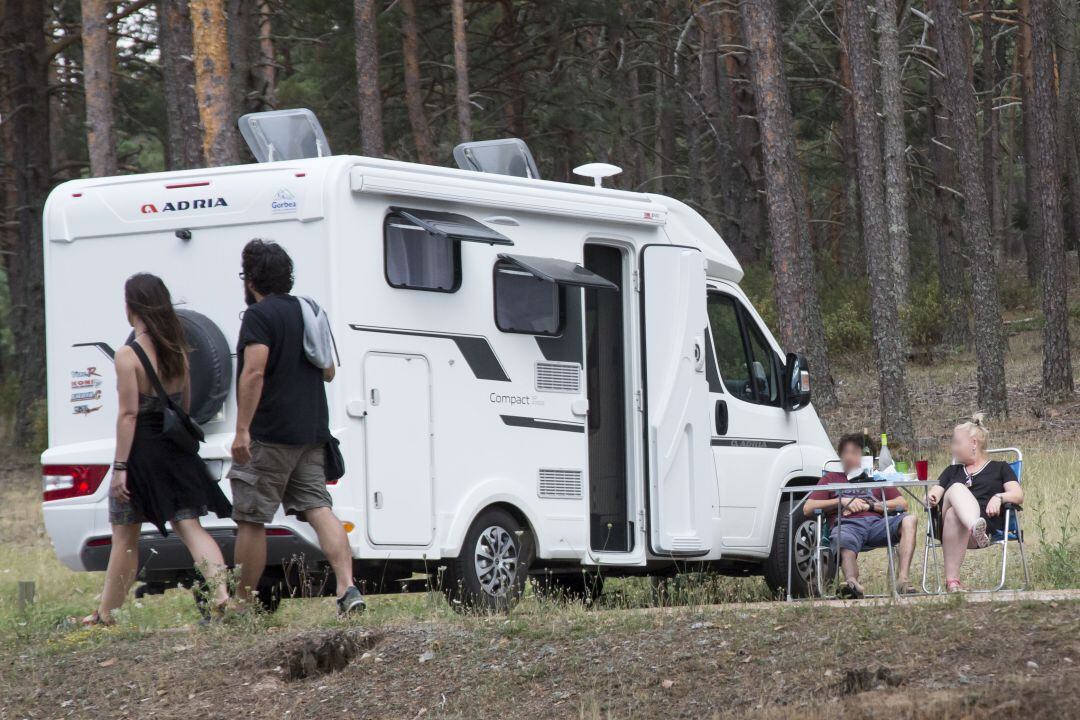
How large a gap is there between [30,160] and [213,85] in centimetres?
A: 1086

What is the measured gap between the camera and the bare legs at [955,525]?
26.1 ft

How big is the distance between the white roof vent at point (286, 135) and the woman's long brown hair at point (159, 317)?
156 centimetres

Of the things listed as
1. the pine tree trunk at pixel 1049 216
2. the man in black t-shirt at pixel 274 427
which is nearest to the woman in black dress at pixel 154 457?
the man in black t-shirt at pixel 274 427

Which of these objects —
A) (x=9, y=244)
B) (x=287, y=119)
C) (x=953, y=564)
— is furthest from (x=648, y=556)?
(x=9, y=244)

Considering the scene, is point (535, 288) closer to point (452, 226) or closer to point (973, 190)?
point (452, 226)

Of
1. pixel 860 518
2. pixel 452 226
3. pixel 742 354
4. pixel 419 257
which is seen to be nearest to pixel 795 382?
pixel 742 354

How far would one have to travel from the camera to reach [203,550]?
7.05m

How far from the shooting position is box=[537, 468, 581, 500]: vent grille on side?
823 cm

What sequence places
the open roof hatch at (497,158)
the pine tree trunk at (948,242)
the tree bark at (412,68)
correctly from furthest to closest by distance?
the pine tree trunk at (948,242) → the tree bark at (412,68) → the open roof hatch at (497,158)

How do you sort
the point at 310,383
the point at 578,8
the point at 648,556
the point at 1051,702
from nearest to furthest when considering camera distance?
the point at 1051,702 → the point at 310,383 → the point at 648,556 → the point at 578,8

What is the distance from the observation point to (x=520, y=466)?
8.11 meters

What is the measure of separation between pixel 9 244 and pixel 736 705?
26.2 m

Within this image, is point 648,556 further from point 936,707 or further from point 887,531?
point 936,707

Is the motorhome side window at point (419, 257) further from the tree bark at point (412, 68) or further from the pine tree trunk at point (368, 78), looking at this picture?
the tree bark at point (412, 68)
